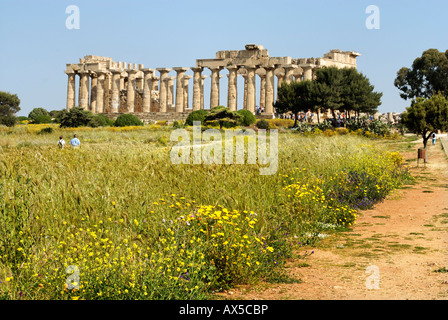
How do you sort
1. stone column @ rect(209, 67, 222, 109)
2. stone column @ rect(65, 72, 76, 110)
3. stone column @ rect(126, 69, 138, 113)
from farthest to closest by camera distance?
stone column @ rect(65, 72, 76, 110), stone column @ rect(126, 69, 138, 113), stone column @ rect(209, 67, 222, 109)

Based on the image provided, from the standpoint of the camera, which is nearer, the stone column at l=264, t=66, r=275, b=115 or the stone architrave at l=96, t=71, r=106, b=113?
the stone column at l=264, t=66, r=275, b=115

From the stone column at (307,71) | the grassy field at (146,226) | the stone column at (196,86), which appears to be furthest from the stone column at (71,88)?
the grassy field at (146,226)

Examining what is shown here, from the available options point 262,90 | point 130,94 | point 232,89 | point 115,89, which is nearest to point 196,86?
point 232,89

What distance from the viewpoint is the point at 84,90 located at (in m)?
79.0

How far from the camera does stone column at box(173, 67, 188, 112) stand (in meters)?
73.9

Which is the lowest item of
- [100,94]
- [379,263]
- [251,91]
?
[379,263]

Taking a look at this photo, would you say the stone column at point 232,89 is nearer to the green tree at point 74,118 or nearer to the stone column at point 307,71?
the stone column at point 307,71

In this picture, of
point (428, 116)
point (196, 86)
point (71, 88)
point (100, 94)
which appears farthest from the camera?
point (71, 88)

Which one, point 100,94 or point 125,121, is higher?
point 100,94

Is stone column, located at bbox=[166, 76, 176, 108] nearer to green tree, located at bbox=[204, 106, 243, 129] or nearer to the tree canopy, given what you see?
the tree canopy

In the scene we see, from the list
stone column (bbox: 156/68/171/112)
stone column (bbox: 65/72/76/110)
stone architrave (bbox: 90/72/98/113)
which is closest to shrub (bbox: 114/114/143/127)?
stone column (bbox: 156/68/171/112)

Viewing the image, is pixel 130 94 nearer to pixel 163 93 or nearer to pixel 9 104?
pixel 163 93

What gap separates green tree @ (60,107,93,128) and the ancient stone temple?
52.4 ft

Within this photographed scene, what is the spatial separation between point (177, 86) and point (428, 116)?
49.2 meters
